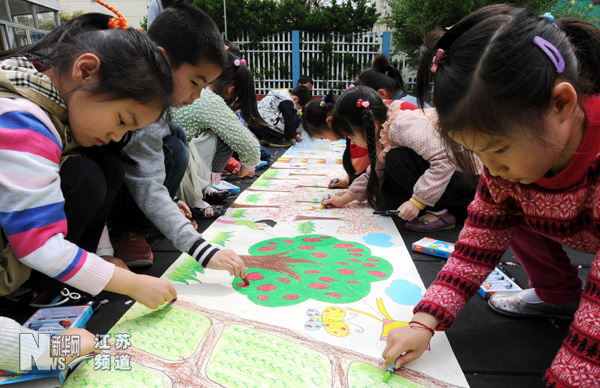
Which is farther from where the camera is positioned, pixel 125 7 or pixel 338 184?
pixel 125 7

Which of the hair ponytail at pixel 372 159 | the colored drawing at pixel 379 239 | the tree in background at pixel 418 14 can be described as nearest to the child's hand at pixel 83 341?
the colored drawing at pixel 379 239

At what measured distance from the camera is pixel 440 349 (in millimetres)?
857

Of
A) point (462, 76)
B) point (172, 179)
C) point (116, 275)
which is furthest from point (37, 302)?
point (462, 76)

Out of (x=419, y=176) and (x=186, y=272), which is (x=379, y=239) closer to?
(x=419, y=176)

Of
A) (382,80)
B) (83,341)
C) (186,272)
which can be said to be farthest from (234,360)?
(382,80)

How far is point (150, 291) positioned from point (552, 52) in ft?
3.04

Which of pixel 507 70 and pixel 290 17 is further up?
pixel 290 17

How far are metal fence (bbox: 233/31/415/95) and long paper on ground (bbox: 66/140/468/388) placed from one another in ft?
26.1

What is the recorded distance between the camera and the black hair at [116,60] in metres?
0.84

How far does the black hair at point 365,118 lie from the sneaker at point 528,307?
33.7 inches

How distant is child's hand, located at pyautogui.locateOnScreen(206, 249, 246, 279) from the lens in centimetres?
108

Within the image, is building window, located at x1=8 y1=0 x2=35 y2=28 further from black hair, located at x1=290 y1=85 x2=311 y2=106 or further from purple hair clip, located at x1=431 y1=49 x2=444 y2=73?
purple hair clip, located at x1=431 y1=49 x2=444 y2=73

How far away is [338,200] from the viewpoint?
74.4 inches

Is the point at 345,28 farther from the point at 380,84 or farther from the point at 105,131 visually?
the point at 105,131
